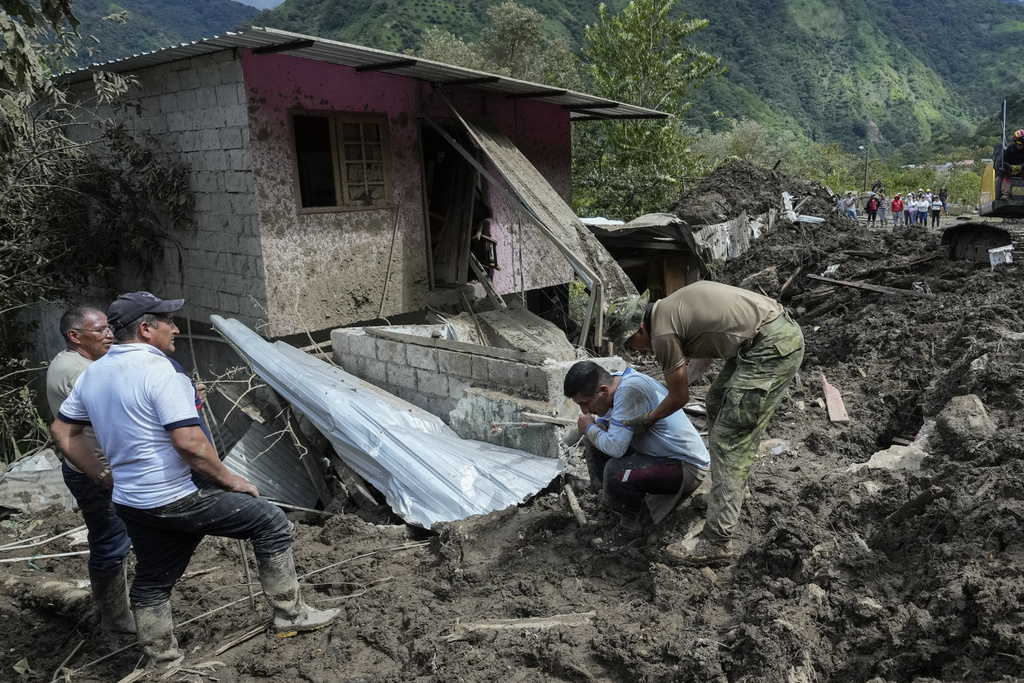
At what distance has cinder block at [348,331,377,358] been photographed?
273 inches

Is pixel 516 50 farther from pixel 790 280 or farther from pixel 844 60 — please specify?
pixel 844 60

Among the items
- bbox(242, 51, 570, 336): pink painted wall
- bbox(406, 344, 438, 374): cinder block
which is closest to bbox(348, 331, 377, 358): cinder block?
bbox(406, 344, 438, 374): cinder block

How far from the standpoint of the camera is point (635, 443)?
151 inches

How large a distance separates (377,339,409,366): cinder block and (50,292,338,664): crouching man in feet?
10.6

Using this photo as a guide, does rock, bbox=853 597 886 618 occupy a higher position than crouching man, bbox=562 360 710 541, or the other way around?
crouching man, bbox=562 360 710 541

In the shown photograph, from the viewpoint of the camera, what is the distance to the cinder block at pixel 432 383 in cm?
626

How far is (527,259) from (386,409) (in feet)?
16.5

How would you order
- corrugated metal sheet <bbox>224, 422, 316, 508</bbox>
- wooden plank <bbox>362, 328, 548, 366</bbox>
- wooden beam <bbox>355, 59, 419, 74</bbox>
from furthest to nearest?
A: wooden beam <bbox>355, 59, 419, 74</bbox>, corrugated metal sheet <bbox>224, 422, 316, 508</bbox>, wooden plank <bbox>362, 328, 548, 366</bbox>

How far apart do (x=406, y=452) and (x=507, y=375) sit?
3.40 feet

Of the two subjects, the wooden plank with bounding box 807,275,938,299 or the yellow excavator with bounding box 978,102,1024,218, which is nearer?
the wooden plank with bounding box 807,275,938,299

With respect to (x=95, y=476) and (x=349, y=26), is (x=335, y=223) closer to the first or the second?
(x=95, y=476)

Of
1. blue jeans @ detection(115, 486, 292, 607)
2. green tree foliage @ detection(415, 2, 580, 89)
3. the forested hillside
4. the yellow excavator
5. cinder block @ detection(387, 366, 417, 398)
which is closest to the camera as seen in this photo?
blue jeans @ detection(115, 486, 292, 607)

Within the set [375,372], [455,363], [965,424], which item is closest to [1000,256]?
[965,424]

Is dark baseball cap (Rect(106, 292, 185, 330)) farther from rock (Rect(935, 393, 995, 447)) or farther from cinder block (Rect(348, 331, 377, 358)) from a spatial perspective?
rock (Rect(935, 393, 995, 447))
